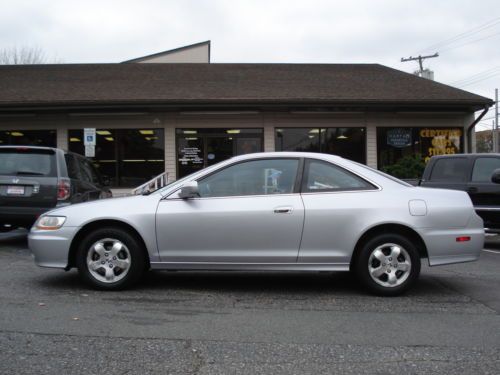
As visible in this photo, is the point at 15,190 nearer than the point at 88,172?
Yes

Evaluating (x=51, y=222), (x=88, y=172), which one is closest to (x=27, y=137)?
(x=88, y=172)

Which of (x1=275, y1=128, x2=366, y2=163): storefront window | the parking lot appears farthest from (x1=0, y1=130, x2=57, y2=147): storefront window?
the parking lot

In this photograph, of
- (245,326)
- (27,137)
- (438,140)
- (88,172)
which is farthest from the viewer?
(438,140)

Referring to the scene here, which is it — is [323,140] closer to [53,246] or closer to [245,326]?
[53,246]

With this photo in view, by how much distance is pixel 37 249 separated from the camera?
5594mm

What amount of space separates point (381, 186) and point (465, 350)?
209cm

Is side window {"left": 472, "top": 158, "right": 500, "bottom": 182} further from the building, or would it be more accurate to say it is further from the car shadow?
the building

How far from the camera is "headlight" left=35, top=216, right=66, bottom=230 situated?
5.58 meters

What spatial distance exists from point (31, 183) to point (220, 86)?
9452 mm

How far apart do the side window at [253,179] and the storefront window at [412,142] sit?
1124cm

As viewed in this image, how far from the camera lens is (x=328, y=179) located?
5660 mm

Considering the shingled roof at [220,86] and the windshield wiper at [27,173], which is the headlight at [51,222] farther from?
the shingled roof at [220,86]

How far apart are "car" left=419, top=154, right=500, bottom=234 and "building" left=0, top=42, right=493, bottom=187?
583 cm

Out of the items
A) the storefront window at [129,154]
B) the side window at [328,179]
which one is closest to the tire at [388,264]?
the side window at [328,179]
